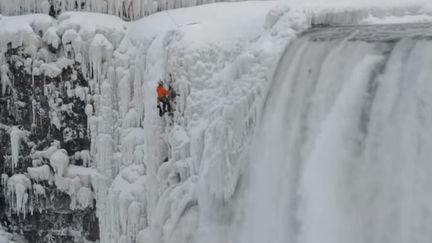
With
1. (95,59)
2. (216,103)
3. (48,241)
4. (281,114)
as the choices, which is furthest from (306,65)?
(48,241)

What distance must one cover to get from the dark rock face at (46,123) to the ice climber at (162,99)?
1.56m

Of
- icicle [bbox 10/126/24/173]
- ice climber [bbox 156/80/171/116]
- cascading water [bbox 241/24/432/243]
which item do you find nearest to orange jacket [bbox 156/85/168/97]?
ice climber [bbox 156/80/171/116]

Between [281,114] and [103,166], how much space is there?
3005 millimetres

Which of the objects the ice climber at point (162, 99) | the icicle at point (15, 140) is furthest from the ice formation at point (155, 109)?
the ice climber at point (162, 99)

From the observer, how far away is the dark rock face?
830 cm

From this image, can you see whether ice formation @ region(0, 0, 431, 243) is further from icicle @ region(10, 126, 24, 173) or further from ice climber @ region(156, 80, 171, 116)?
ice climber @ region(156, 80, 171, 116)

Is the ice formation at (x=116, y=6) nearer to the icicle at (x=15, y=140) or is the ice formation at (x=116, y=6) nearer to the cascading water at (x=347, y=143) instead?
the icicle at (x=15, y=140)

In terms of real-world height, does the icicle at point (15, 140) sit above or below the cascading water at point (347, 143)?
below

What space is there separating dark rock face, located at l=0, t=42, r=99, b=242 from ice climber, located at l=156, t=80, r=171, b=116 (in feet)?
5.13

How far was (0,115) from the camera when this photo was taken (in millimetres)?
8477

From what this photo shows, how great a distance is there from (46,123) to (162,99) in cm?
215

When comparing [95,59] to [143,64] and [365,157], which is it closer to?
[143,64]

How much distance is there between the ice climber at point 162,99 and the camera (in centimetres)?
702

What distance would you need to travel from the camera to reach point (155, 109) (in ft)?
24.2
